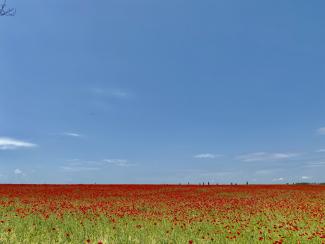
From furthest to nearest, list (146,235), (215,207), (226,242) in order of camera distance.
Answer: (215,207)
(146,235)
(226,242)

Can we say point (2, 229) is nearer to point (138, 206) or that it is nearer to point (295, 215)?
point (138, 206)

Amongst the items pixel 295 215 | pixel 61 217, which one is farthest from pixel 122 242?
pixel 295 215

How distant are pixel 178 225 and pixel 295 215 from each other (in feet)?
19.4

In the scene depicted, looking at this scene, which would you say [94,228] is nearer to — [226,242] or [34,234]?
[34,234]

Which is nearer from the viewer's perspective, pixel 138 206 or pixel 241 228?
pixel 241 228

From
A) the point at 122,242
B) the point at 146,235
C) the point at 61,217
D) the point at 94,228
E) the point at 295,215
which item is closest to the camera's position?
the point at 122,242

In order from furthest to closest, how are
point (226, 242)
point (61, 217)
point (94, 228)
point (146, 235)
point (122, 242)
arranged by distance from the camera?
point (61, 217)
point (94, 228)
point (146, 235)
point (226, 242)
point (122, 242)

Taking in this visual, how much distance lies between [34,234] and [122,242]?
11.2 ft

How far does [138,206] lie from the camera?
64.1 feet

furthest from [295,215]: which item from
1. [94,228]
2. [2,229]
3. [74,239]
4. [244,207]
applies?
[2,229]

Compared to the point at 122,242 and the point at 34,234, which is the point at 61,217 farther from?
the point at 122,242

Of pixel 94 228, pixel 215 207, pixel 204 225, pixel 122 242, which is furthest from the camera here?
pixel 215 207

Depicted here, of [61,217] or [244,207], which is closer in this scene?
[61,217]

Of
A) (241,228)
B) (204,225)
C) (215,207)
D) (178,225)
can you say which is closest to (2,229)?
(178,225)
